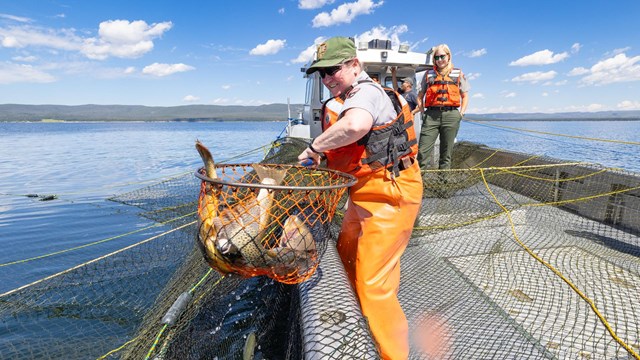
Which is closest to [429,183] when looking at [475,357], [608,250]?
[608,250]

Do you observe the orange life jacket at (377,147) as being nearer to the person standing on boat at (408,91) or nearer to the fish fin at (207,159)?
the fish fin at (207,159)

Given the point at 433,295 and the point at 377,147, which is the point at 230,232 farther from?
the point at 433,295

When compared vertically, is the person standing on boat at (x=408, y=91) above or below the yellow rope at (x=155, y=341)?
above

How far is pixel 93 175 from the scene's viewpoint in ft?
61.9

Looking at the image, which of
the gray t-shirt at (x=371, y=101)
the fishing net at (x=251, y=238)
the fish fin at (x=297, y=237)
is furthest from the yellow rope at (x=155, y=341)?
the gray t-shirt at (x=371, y=101)

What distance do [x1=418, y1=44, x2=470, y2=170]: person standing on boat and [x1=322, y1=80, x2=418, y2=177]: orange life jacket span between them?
4.27 meters

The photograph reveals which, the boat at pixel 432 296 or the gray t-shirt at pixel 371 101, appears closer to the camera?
the gray t-shirt at pixel 371 101

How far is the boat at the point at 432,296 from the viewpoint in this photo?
113 inches

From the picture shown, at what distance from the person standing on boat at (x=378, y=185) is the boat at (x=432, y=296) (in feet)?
0.95

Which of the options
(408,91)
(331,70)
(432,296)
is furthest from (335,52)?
(408,91)

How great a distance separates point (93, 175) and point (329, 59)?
20.2 meters

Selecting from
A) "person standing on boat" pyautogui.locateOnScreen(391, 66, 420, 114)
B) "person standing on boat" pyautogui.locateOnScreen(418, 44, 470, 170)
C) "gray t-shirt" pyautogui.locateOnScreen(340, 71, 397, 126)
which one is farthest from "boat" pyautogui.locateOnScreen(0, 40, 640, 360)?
"person standing on boat" pyautogui.locateOnScreen(391, 66, 420, 114)

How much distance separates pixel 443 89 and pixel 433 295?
4.08 m

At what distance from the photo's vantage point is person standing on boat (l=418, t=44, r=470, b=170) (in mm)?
6680
